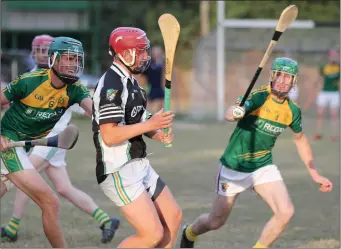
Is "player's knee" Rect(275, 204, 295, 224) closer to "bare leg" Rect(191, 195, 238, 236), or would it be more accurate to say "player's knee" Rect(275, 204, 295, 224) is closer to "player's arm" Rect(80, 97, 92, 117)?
"bare leg" Rect(191, 195, 238, 236)

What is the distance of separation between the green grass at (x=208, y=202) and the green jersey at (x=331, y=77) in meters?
2.56

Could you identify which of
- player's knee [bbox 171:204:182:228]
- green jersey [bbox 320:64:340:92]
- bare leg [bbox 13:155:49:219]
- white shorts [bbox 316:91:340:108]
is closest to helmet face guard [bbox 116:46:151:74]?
player's knee [bbox 171:204:182:228]

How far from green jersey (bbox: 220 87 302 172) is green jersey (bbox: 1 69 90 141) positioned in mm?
1291

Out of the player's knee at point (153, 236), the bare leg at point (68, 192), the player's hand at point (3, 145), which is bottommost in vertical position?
the bare leg at point (68, 192)

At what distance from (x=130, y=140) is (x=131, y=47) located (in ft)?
2.02

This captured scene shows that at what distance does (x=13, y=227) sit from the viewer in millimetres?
7699

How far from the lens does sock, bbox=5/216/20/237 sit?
7660 mm

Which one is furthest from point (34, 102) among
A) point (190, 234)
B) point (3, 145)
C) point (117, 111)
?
point (190, 234)

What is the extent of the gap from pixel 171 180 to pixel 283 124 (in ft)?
15.8

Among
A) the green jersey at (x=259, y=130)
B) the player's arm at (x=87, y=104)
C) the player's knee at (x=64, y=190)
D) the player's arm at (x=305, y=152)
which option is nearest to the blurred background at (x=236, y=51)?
the player's knee at (x=64, y=190)

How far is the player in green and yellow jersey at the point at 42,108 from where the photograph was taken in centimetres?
627

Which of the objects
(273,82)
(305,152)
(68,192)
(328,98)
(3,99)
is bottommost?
(328,98)

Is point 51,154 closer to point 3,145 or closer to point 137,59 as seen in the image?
point 3,145

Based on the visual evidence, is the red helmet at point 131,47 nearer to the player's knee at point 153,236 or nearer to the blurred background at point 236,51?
the player's knee at point 153,236
